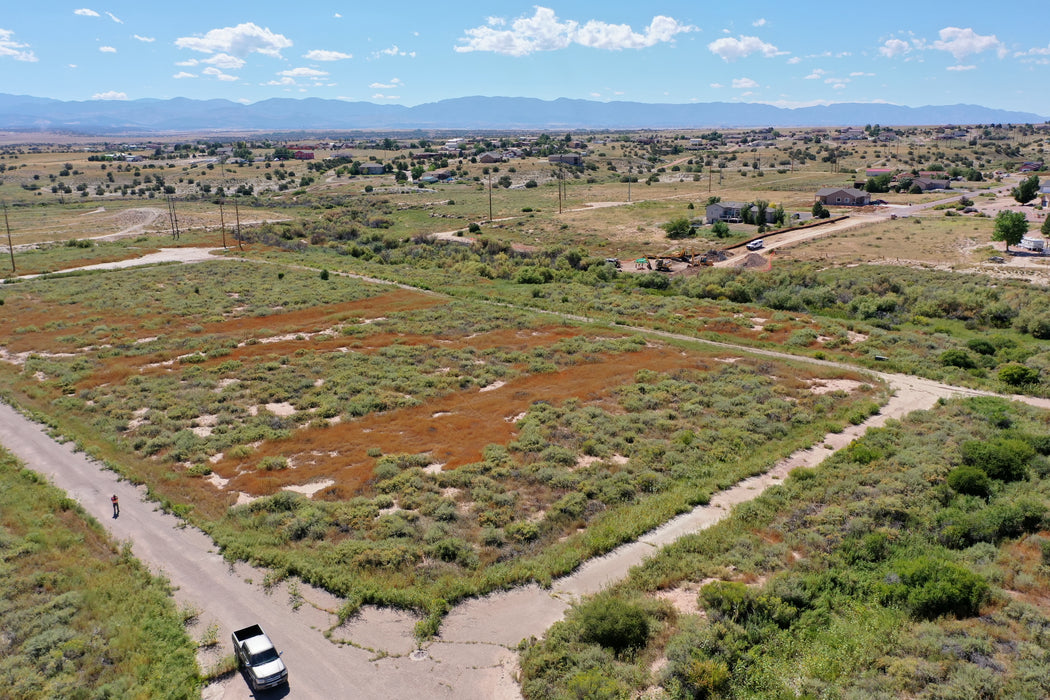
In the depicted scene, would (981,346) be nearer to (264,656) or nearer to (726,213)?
(264,656)

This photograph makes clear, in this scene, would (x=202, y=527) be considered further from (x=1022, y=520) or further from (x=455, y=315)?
(x=455, y=315)

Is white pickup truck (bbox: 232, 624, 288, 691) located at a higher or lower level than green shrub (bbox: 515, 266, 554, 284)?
lower

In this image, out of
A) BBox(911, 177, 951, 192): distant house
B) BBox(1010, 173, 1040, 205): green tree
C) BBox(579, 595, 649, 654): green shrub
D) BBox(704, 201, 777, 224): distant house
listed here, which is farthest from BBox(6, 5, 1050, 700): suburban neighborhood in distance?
BBox(911, 177, 951, 192): distant house

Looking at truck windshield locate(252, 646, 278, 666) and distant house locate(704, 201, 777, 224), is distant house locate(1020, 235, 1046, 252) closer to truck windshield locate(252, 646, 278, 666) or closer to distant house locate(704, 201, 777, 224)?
distant house locate(704, 201, 777, 224)

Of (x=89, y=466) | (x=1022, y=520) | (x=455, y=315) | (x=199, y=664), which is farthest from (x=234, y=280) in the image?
(x=1022, y=520)

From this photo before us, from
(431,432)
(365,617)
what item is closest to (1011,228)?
(431,432)

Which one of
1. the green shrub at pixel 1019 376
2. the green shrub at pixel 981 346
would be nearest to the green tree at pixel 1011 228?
the green shrub at pixel 981 346

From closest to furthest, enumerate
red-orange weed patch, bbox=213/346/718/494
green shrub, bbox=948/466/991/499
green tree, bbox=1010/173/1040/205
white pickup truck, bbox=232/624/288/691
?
white pickup truck, bbox=232/624/288/691, green shrub, bbox=948/466/991/499, red-orange weed patch, bbox=213/346/718/494, green tree, bbox=1010/173/1040/205

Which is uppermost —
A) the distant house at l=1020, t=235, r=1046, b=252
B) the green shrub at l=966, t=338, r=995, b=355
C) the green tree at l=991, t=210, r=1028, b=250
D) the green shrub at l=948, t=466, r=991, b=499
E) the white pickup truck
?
the green tree at l=991, t=210, r=1028, b=250
